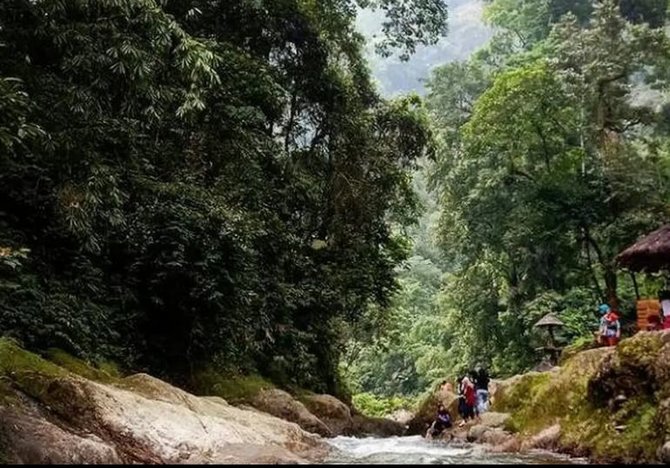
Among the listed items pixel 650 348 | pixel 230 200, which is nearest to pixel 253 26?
pixel 230 200

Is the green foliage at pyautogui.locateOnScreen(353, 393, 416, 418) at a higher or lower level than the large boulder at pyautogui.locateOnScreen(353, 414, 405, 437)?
higher

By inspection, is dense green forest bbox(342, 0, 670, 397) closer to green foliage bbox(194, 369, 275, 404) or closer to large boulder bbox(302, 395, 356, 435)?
large boulder bbox(302, 395, 356, 435)

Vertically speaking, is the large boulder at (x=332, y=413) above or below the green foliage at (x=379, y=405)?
below

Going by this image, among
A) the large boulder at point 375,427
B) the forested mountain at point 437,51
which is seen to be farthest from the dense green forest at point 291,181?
the forested mountain at point 437,51

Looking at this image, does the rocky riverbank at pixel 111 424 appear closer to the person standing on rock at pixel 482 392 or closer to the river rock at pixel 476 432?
the river rock at pixel 476 432

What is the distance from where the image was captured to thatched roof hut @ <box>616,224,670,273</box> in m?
14.4

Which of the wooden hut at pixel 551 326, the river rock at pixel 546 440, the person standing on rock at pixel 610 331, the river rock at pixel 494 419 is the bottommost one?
the river rock at pixel 546 440

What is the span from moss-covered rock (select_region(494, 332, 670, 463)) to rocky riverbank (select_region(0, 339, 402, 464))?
3.44m

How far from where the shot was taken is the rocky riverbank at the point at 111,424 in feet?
→ 22.5

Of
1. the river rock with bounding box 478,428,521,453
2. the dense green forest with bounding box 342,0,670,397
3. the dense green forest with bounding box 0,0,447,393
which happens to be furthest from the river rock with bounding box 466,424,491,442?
the dense green forest with bounding box 342,0,670,397

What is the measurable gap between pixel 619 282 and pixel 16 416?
22.2 metres

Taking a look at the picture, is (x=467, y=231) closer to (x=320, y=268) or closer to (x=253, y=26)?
(x=320, y=268)

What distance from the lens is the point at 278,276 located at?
61.4ft

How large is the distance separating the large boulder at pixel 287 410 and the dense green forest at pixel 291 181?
46.9 inches
